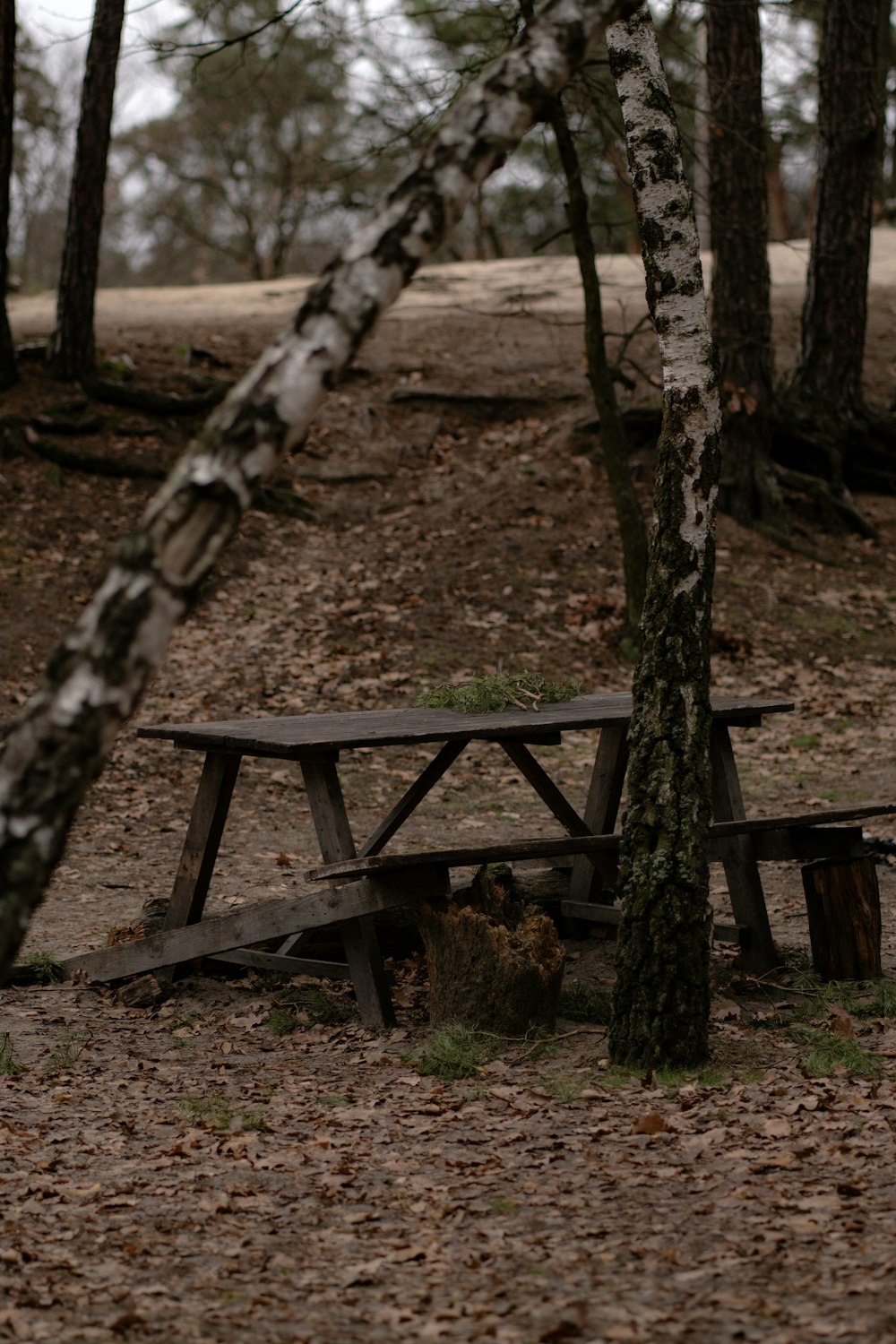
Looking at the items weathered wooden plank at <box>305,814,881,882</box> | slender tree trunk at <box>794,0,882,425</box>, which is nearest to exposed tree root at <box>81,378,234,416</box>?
slender tree trunk at <box>794,0,882,425</box>

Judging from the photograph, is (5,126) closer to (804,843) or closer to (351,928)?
(351,928)

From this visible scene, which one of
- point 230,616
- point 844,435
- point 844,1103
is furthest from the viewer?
point 844,435

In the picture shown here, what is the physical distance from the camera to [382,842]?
654 cm

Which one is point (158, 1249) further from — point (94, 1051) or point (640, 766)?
point (640, 766)

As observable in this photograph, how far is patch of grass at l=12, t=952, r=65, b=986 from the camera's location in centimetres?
645

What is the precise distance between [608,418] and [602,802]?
6.02 m

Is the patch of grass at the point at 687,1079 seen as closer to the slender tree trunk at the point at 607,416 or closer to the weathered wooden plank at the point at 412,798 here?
the weathered wooden plank at the point at 412,798

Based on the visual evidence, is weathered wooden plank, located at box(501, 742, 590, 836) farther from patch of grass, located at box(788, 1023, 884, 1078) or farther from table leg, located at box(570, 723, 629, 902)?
patch of grass, located at box(788, 1023, 884, 1078)

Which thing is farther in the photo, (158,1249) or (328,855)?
(328,855)

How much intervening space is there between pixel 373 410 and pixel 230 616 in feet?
18.6

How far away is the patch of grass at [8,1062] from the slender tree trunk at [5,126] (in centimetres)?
1149

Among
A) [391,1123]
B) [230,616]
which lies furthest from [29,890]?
[230,616]

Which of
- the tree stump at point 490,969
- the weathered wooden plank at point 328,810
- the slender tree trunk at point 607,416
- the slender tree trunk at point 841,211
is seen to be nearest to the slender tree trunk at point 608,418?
the slender tree trunk at point 607,416

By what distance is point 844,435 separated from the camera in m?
16.3
